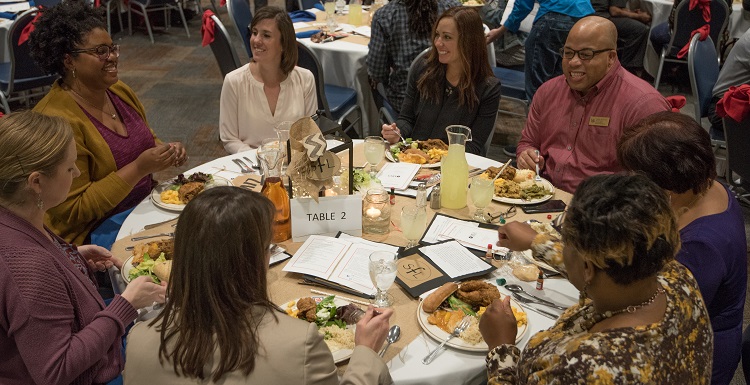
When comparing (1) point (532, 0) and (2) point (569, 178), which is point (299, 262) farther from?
(1) point (532, 0)

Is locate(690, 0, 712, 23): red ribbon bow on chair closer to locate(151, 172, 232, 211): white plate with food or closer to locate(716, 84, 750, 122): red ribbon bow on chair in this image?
locate(716, 84, 750, 122): red ribbon bow on chair

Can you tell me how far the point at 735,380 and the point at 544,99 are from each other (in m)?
1.54

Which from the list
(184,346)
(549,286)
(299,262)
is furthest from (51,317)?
(549,286)

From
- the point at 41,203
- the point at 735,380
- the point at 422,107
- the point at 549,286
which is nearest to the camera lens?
the point at 41,203

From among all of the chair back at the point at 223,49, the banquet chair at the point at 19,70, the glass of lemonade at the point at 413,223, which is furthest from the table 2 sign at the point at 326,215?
the banquet chair at the point at 19,70

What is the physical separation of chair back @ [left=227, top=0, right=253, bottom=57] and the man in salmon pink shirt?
298 cm

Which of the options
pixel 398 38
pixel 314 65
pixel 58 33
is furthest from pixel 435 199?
pixel 398 38

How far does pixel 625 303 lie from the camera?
1448 millimetres

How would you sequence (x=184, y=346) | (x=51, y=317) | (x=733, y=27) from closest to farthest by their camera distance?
(x=184, y=346) → (x=51, y=317) → (x=733, y=27)

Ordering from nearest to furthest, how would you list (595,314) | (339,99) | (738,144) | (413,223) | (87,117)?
(595,314)
(413,223)
(87,117)
(738,144)
(339,99)

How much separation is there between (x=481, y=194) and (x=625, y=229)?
107cm

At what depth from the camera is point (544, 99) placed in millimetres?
3277

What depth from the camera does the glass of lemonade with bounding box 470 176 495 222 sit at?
2.43m

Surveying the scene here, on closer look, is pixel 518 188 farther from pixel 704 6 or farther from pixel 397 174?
pixel 704 6
